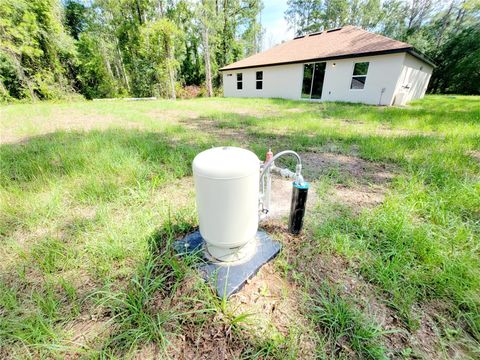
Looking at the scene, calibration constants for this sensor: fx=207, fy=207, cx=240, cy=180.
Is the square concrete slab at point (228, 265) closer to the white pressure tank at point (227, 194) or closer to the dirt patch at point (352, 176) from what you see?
the white pressure tank at point (227, 194)

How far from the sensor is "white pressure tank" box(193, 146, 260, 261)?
1.15 metres

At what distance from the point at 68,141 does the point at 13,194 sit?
2.10 m

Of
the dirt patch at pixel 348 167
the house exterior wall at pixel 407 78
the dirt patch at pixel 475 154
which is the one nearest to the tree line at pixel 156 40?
the house exterior wall at pixel 407 78

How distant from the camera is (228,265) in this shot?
142 centimetres

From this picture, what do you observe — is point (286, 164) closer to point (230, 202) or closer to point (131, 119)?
point (230, 202)

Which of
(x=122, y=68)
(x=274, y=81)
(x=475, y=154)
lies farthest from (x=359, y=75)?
(x=122, y=68)

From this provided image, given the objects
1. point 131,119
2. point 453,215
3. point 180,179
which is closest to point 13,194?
point 180,179

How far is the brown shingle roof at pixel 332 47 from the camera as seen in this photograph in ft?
30.5

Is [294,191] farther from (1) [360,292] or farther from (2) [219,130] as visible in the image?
(2) [219,130]

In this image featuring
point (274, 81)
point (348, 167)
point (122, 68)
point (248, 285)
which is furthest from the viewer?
point (122, 68)

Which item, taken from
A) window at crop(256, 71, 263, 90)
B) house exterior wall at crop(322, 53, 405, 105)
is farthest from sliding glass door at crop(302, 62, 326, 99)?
window at crop(256, 71, 263, 90)

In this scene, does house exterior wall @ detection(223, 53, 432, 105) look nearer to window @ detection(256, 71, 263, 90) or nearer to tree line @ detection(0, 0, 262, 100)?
window @ detection(256, 71, 263, 90)

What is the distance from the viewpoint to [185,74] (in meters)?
22.4

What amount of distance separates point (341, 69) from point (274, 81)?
4.29m
